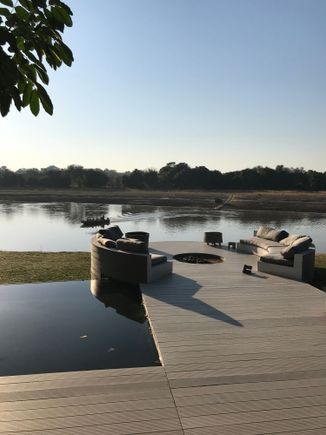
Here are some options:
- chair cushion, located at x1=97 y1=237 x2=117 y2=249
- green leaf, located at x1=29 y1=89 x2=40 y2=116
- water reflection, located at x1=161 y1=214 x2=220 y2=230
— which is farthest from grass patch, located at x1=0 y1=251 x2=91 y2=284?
water reflection, located at x1=161 y1=214 x2=220 y2=230

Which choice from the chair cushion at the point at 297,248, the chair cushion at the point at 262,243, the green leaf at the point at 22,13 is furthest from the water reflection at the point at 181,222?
the green leaf at the point at 22,13

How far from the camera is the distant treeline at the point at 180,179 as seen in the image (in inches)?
2781

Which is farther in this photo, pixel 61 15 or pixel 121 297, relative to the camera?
pixel 121 297

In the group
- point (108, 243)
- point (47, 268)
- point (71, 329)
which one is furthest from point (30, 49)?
point (47, 268)

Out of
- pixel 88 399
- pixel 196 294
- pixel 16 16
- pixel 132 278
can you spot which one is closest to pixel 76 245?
pixel 132 278

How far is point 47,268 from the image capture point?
9867mm

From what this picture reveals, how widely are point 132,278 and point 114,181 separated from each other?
3010 inches

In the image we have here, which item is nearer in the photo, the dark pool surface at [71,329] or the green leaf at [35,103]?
the green leaf at [35,103]

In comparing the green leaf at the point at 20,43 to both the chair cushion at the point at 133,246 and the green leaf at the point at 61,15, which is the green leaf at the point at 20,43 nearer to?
the green leaf at the point at 61,15

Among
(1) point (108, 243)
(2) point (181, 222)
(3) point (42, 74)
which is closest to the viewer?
(3) point (42, 74)

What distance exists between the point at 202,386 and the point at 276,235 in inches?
308

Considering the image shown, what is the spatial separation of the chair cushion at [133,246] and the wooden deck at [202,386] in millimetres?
2103

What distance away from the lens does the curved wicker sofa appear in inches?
310

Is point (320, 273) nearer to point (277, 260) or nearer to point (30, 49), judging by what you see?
point (277, 260)
